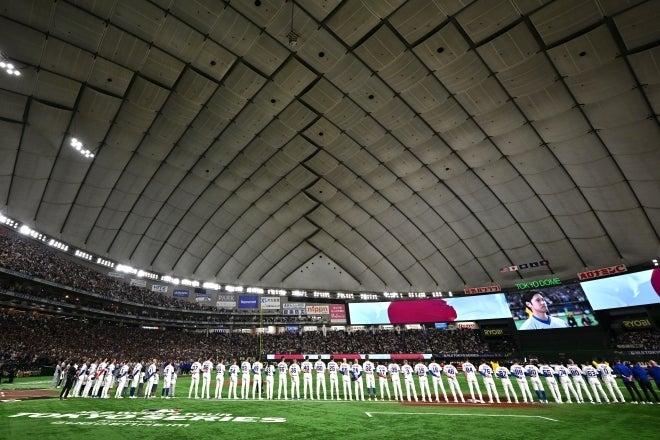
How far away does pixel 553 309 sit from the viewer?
40375mm

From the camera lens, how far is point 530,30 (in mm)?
21938

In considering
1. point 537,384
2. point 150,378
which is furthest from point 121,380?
point 537,384

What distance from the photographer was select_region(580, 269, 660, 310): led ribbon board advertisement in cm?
3338

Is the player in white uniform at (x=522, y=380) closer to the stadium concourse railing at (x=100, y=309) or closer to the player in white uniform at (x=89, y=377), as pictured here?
the player in white uniform at (x=89, y=377)

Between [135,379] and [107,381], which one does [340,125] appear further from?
[107,381]

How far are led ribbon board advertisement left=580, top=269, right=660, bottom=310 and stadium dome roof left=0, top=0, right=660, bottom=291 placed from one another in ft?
7.01

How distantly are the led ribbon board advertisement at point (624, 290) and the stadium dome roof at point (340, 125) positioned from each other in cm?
214

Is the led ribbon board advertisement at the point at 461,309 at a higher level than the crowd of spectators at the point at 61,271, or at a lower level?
lower

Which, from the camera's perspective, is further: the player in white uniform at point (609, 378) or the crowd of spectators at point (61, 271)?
the crowd of spectators at point (61, 271)

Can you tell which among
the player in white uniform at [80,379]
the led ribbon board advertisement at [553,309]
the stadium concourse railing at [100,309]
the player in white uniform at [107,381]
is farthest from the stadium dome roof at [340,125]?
the player in white uniform at [107,381]

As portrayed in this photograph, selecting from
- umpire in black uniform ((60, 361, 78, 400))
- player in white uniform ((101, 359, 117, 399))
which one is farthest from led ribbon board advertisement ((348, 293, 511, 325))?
umpire in black uniform ((60, 361, 78, 400))

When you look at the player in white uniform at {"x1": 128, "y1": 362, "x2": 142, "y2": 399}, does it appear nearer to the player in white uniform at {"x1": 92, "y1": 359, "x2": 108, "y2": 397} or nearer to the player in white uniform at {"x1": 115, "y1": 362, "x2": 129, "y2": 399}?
the player in white uniform at {"x1": 115, "y1": 362, "x2": 129, "y2": 399}

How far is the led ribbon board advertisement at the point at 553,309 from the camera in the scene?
38.3 m

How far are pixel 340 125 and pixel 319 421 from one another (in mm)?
25729
